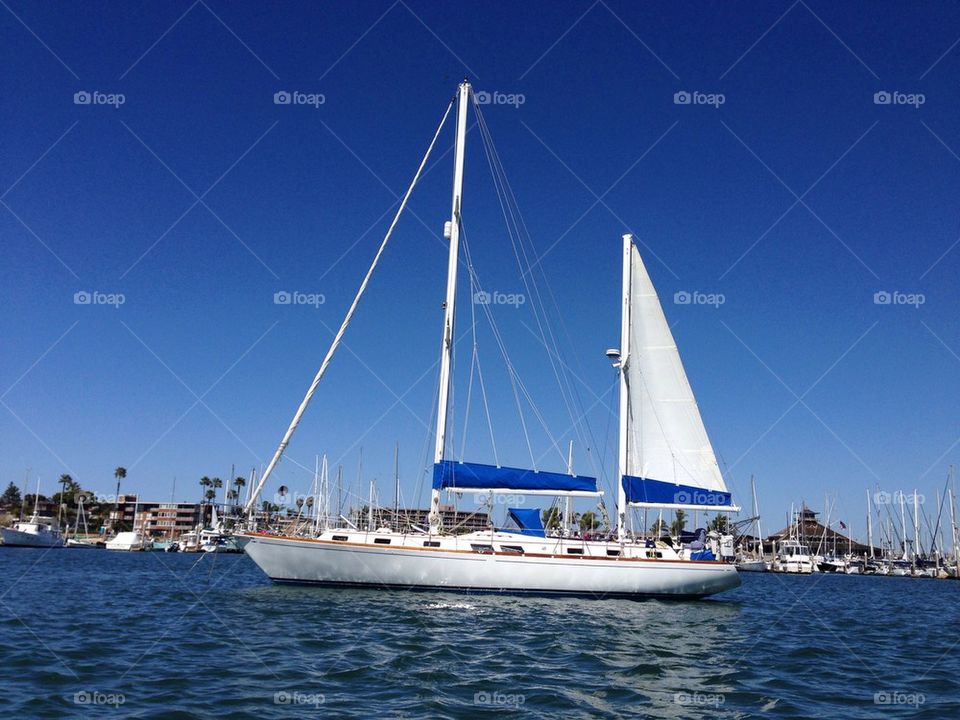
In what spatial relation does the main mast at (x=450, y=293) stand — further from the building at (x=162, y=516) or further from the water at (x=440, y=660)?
the building at (x=162, y=516)

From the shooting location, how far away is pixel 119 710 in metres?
10.5

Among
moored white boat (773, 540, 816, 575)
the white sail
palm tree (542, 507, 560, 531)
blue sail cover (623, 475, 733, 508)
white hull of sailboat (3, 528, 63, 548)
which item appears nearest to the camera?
palm tree (542, 507, 560, 531)

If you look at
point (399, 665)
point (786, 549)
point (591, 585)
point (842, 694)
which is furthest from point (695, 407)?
point (786, 549)

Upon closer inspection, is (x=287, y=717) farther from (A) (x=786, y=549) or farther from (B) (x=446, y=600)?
(A) (x=786, y=549)

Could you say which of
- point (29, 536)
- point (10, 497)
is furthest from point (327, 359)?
point (10, 497)

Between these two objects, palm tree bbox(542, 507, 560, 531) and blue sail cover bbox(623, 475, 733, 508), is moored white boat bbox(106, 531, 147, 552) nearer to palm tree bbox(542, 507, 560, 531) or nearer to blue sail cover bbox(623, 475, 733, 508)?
palm tree bbox(542, 507, 560, 531)

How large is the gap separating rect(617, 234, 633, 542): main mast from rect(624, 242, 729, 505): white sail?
217mm

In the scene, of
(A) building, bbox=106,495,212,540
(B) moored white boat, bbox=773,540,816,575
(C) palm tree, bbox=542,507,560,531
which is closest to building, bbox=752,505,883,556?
(B) moored white boat, bbox=773,540,816,575

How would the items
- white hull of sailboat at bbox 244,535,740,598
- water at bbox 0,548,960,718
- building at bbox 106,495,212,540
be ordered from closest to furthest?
water at bbox 0,548,960,718, white hull of sailboat at bbox 244,535,740,598, building at bbox 106,495,212,540

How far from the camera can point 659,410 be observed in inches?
1419

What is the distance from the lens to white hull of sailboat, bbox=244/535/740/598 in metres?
28.3

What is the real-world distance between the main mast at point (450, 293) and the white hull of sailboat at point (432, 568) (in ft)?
5.90

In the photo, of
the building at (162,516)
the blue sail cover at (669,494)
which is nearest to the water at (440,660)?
the blue sail cover at (669,494)

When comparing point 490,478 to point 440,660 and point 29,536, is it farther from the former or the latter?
point 29,536
